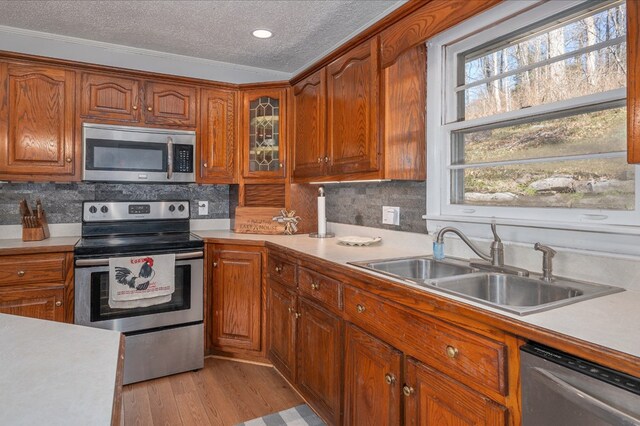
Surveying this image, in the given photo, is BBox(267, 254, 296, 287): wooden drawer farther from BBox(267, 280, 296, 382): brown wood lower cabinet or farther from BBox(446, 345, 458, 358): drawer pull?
BBox(446, 345, 458, 358): drawer pull

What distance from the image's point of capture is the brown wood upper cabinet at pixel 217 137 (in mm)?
3104

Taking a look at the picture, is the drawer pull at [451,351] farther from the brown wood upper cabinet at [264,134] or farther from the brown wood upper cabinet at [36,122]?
the brown wood upper cabinet at [36,122]

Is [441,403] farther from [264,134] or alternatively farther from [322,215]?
[264,134]

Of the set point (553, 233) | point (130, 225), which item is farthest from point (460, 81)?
point (130, 225)

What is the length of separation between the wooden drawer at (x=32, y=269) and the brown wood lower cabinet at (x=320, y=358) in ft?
5.09

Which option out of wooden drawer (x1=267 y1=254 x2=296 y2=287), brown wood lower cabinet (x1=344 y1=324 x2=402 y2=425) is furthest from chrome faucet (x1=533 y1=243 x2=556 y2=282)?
wooden drawer (x1=267 y1=254 x2=296 y2=287)

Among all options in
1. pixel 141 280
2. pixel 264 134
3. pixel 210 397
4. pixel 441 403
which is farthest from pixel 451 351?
pixel 264 134

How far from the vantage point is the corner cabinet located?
2.76 meters

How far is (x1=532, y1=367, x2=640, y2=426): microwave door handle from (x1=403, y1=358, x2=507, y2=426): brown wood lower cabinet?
190 millimetres

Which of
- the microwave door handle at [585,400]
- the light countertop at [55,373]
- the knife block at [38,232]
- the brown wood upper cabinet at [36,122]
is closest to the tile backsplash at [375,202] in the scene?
the microwave door handle at [585,400]

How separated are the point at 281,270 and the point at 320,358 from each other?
2.16ft

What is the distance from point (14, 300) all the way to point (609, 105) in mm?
3194

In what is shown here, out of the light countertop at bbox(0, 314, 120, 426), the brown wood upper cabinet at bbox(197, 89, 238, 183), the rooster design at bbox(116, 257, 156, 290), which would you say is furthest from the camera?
the brown wood upper cabinet at bbox(197, 89, 238, 183)

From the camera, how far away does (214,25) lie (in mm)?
2629
